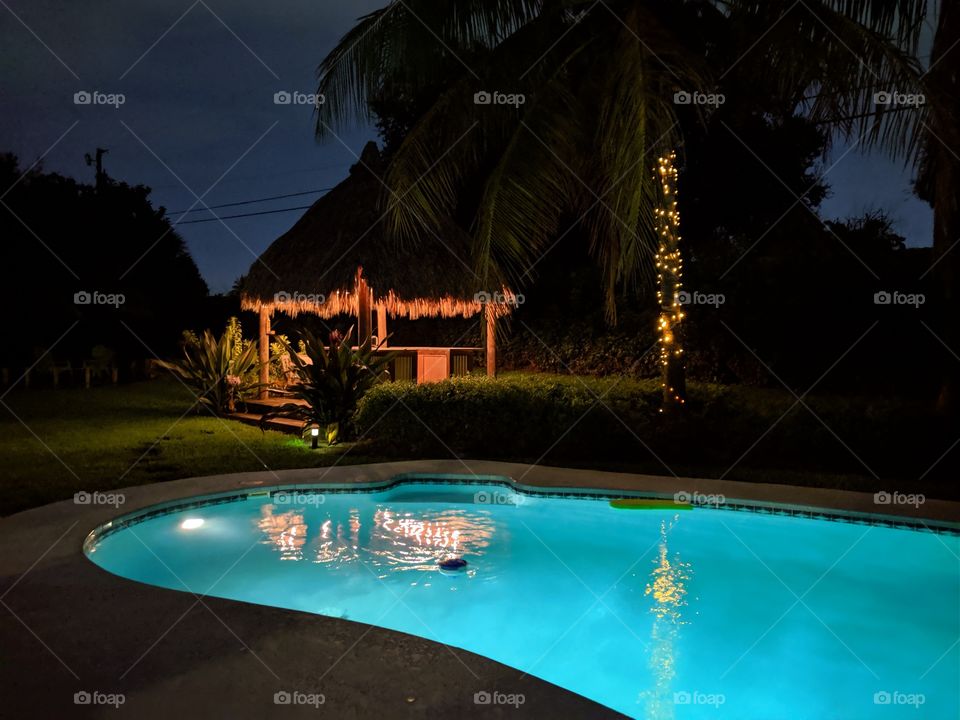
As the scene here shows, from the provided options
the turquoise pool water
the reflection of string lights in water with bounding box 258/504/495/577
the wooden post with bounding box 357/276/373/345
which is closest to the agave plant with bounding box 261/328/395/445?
the wooden post with bounding box 357/276/373/345

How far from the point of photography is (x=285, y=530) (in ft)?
21.8

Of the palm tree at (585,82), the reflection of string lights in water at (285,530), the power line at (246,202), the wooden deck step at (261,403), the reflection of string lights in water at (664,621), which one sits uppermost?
the power line at (246,202)

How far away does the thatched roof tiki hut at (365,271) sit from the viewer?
1182 cm

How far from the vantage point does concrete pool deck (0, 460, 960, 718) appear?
8.82 feet

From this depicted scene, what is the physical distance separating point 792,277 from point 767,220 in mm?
4306

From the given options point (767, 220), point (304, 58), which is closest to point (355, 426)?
point (304, 58)

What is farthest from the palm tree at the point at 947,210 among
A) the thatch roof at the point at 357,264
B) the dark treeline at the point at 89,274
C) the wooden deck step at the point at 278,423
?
the dark treeline at the point at 89,274

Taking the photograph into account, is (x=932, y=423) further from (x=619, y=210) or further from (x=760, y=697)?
(x=760, y=697)

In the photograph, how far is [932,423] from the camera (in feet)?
26.5

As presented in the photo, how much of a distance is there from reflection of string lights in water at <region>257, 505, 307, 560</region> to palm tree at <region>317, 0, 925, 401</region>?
10.6 feet

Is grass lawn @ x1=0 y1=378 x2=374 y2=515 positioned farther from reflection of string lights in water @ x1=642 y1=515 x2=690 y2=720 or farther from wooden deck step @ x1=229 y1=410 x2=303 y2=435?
reflection of string lights in water @ x1=642 y1=515 x2=690 y2=720

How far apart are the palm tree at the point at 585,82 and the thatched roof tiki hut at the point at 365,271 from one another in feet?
8.74

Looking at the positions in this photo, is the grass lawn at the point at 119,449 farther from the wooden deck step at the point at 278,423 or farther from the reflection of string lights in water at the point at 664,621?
the reflection of string lights in water at the point at 664,621

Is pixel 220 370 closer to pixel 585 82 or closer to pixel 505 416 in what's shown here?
pixel 505 416
